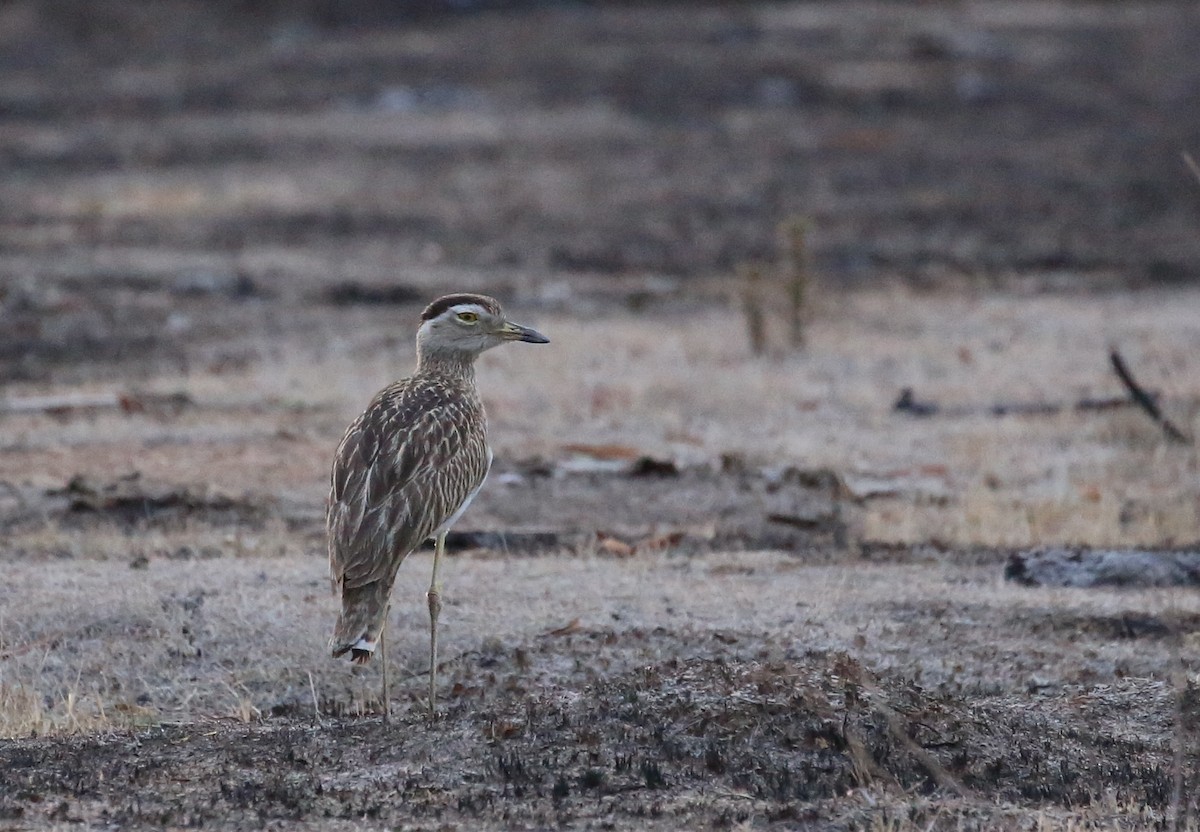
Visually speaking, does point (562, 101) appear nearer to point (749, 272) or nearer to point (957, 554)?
point (749, 272)

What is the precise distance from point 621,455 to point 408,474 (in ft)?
18.2

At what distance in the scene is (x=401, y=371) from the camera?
16359 millimetres

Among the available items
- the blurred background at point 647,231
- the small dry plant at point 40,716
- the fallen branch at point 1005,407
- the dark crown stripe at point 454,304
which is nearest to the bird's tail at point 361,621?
the small dry plant at point 40,716

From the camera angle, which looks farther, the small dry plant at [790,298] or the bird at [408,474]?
the small dry plant at [790,298]

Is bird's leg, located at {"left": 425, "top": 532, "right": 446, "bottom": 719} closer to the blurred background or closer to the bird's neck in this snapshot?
the bird's neck

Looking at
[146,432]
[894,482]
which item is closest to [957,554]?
[894,482]

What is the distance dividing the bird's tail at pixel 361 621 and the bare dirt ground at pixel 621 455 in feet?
1.23

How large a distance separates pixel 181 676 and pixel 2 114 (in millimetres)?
28588

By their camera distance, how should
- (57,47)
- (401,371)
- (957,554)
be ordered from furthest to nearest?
1. (57,47)
2. (401,371)
3. (957,554)

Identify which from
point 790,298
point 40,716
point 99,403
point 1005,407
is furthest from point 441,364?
point 790,298

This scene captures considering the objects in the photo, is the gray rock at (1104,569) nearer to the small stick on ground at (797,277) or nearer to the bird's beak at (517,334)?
the bird's beak at (517,334)

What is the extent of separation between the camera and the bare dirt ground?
696cm

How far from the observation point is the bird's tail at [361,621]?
6.98m

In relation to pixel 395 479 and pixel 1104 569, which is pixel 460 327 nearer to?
pixel 395 479
